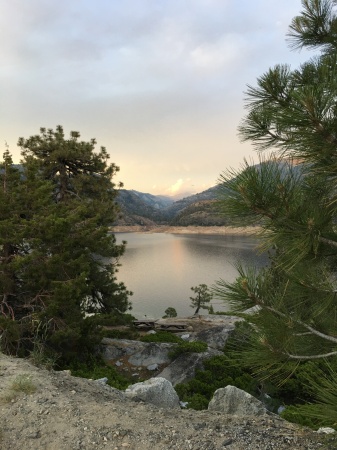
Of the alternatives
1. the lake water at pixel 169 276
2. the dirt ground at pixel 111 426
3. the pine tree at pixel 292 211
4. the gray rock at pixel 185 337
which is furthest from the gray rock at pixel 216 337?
the pine tree at pixel 292 211

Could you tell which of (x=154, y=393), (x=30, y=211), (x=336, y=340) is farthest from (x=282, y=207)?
(x=30, y=211)

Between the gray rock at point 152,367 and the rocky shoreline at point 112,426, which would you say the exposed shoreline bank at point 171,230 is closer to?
the gray rock at point 152,367

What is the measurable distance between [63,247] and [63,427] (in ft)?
23.6

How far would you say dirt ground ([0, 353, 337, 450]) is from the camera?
429cm

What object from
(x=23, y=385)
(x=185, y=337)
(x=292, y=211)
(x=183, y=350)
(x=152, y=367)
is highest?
(x=292, y=211)

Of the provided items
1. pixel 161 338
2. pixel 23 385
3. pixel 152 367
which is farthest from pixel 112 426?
pixel 161 338

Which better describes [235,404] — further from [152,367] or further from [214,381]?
[152,367]

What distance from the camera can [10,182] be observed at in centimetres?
1210

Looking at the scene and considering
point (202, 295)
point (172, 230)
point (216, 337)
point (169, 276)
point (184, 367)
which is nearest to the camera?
point (184, 367)

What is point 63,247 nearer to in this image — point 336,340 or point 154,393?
point 154,393

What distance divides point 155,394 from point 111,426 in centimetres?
263

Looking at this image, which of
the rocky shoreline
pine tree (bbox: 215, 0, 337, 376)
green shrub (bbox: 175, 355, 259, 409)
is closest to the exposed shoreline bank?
green shrub (bbox: 175, 355, 259, 409)

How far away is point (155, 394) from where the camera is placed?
23.1 ft

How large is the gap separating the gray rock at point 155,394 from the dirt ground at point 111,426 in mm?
1333
